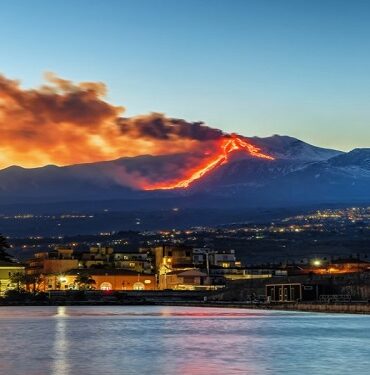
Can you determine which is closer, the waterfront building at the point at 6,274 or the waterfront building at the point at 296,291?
the waterfront building at the point at 296,291

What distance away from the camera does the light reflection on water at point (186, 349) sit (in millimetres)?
37250

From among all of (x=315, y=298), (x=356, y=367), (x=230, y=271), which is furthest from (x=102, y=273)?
(x=356, y=367)

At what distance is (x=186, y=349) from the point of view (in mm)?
46969

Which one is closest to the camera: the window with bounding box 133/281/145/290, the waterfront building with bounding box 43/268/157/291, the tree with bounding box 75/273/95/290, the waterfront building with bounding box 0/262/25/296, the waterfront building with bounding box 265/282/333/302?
the waterfront building with bounding box 265/282/333/302

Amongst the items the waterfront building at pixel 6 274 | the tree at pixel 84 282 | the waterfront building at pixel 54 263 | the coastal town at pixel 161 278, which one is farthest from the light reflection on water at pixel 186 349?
the waterfront building at pixel 54 263

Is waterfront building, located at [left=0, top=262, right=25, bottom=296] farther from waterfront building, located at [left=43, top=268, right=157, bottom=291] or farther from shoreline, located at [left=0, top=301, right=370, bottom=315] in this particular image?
shoreline, located at [left=0, top=301, right=370, bottom=315]

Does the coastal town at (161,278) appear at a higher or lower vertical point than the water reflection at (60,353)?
higher

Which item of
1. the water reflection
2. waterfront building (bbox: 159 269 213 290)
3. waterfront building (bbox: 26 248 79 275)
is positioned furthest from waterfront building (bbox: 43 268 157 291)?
the water reflection

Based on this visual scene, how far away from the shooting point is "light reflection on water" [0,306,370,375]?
3725 cm

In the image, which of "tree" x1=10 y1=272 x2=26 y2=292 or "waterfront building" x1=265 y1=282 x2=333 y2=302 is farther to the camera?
"tree" x1=10 y1=272 x2=26 y2=292

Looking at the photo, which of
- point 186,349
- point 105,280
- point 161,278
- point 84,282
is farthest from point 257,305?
point 186,349

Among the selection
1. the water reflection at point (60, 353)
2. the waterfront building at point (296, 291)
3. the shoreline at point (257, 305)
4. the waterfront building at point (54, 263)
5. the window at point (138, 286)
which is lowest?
the water reflection at point (60, 353)

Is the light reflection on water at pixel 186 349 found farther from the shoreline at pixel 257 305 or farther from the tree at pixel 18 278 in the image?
the tree at pixel 18 278

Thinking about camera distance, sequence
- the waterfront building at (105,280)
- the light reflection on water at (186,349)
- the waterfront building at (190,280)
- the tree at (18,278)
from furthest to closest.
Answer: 1. the waterfront building at (105,280)
2. the waterfront building at (190,280)
3. the tree at (18,278)
4. the light reflection on water at (186,349)
